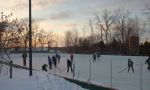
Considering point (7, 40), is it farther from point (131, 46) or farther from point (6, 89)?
point (131, 46)

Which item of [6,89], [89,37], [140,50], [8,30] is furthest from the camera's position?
[89,37]

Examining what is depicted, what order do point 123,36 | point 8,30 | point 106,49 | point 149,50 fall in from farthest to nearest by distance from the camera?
point 123,36
point 106,49
point 149,50
point 8,30

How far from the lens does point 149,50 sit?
3597 inches

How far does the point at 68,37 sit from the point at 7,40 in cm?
14788

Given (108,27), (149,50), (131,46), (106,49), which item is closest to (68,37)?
(108,27)

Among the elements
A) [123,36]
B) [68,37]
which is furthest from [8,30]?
[68,37]

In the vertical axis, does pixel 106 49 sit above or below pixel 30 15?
below

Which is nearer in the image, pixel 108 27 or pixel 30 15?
pixel 30 15

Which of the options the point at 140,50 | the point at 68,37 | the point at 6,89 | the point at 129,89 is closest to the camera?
the point at 6,89

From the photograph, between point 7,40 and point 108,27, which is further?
point 108,27

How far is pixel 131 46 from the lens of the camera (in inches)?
3986

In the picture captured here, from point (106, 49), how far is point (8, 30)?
97703mm

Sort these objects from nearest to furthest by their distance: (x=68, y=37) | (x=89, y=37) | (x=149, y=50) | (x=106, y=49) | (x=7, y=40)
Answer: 1. (x=7, y=40)
2. (x=149, y=50)
3. (x=106, y=49)
4. (x=89, y=37)
5. (x=68, y=37)

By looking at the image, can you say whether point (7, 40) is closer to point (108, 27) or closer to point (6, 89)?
point (6, 89)
